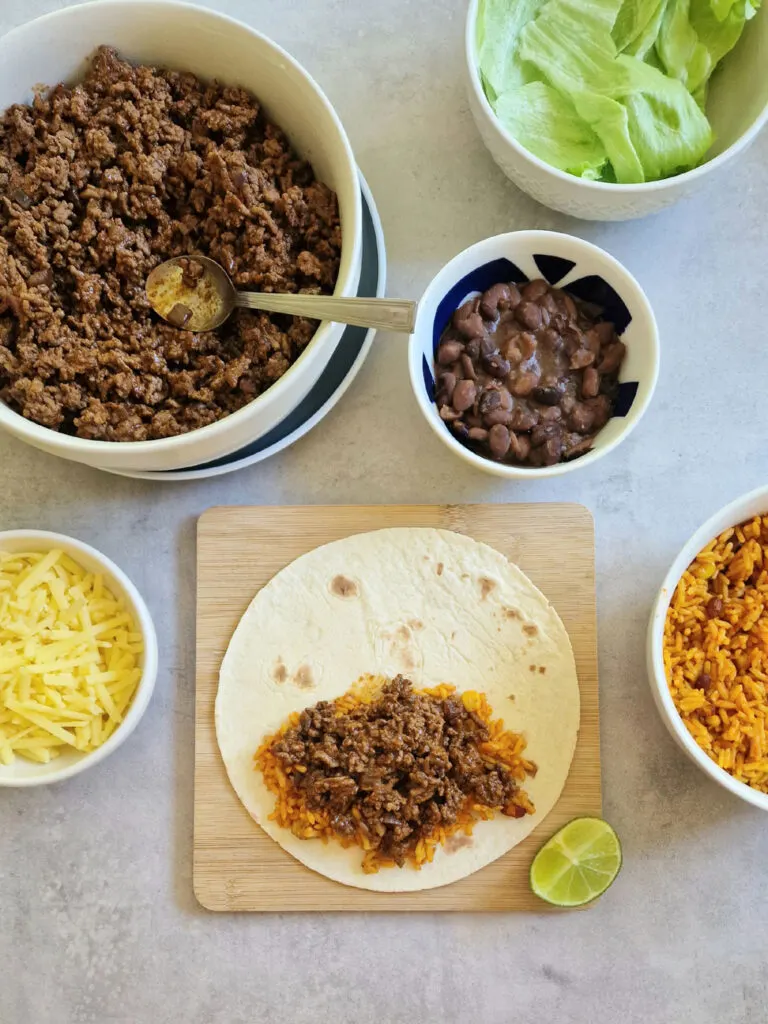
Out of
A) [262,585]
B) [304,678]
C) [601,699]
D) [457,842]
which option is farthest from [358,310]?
[457,842]

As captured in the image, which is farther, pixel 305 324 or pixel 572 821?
pixel 572 821

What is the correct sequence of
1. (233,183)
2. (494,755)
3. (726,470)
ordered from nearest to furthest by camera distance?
(233,183) → (494,755) → (726,470)

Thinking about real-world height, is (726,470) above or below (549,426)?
below

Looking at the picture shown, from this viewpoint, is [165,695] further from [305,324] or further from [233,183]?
[233,183]

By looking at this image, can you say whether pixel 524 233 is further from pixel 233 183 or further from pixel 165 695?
pixel 165 695

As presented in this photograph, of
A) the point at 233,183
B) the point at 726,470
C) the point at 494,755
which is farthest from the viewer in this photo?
the point at 726,470

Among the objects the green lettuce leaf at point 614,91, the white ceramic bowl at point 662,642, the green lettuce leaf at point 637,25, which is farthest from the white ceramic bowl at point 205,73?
the white ceramic bowl at point 662,642

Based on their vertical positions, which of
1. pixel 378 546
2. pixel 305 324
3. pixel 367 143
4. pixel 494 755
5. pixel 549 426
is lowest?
pixel 494 755

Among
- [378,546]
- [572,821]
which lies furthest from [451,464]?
[572,821]
